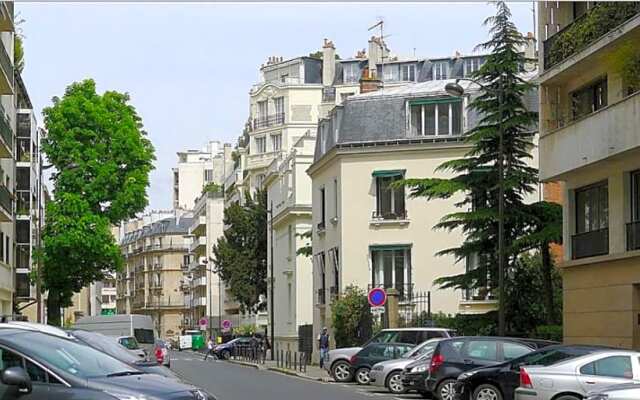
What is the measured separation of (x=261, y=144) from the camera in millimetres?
98500

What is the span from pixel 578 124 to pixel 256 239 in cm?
5594

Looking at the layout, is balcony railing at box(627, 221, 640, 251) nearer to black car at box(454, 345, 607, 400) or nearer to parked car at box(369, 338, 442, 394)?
parked car at box(369, 338, 442, 394)

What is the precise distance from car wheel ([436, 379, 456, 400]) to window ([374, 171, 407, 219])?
24.7m

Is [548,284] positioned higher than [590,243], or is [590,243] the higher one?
[590,243]

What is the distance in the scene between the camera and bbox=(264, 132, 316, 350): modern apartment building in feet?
215

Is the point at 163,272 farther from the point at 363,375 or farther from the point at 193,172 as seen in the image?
the point at 363,375

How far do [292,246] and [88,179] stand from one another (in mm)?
18070

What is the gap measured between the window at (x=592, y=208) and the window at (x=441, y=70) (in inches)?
2471

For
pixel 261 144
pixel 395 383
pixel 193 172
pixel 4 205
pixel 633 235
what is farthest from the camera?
pixel 193 172

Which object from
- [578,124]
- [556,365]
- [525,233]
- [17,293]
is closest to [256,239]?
[17,293]

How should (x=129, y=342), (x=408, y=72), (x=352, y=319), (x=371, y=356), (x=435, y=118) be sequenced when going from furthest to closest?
1. (x=408, y=72)
2. (x=435, y=118)
3. (x=352, y=319)
4. (x=371, y=356)
5. (x=129, y=342)

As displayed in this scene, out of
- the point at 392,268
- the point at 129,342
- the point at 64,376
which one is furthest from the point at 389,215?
the point at 64,376

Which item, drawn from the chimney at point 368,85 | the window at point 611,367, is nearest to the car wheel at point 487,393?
the window at point 611,367

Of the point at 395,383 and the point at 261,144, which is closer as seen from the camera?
the point at 395,383
